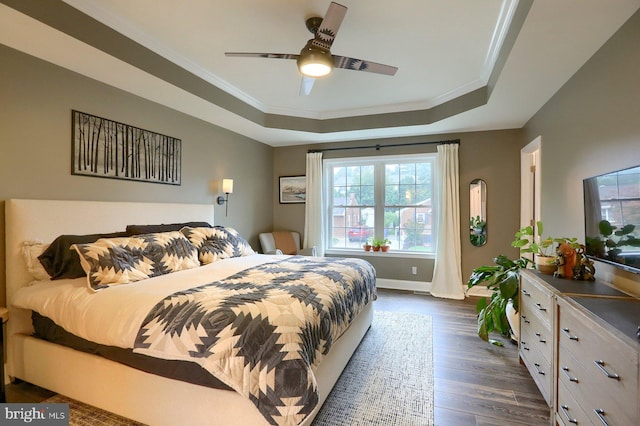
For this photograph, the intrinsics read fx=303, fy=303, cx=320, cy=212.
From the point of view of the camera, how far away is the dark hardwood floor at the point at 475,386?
193cm

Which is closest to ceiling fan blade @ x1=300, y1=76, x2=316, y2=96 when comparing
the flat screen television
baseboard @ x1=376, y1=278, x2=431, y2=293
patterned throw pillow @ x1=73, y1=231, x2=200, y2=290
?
patterned throw pillow @ x1=73, y1=231, x2=200, y2=290

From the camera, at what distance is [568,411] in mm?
1578

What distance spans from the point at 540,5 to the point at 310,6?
4.77 ft

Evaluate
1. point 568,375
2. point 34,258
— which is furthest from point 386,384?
point 34,258

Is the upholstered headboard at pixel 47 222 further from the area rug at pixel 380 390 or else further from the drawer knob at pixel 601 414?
the drawer knob at pixel 601 414

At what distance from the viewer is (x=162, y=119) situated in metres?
3.42

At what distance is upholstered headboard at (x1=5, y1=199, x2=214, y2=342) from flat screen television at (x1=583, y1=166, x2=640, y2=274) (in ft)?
12.2

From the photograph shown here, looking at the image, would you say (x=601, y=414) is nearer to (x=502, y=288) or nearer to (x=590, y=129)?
(x=502, y=288)

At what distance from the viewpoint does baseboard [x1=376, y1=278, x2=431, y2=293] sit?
487 centimetres

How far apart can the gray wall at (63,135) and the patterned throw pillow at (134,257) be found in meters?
0.68

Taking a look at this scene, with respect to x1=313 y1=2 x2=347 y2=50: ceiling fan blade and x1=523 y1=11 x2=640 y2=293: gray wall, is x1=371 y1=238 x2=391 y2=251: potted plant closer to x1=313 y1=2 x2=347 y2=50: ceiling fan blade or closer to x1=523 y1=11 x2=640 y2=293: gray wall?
x1=523 y1=11 x2=640 y2=293: gray wall

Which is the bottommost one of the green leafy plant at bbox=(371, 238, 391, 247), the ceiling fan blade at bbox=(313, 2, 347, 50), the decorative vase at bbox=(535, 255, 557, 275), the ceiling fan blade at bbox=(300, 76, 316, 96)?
the green leafy plant at bbox=(371, 238, 391, 247)

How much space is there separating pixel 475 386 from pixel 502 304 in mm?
→ 917

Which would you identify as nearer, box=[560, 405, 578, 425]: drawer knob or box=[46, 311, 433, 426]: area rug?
box=[560, 405, 578, 425]: drawer knob
